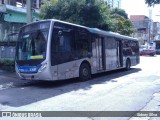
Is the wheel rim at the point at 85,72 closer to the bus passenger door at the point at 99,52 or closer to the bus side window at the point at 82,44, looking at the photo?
the bus side window at the point at 82,44

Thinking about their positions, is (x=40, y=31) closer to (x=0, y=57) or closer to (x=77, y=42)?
(x=77, y=42)

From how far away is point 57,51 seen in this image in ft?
40.8

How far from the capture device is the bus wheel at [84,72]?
14.2 metres

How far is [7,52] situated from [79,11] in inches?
234

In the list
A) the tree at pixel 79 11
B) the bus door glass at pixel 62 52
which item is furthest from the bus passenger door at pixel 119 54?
the bus door glass at pixel 62 52

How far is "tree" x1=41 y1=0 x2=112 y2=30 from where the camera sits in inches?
800

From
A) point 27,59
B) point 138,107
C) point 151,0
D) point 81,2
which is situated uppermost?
point 81,2

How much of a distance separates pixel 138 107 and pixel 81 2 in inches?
524

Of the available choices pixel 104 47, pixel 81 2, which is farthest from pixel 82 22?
pixel 104 47

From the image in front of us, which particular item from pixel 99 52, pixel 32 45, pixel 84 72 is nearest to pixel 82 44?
pixel 84 72

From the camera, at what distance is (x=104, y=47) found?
16688 mm

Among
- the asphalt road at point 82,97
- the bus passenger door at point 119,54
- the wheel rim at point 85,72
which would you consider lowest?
the asphalt road at point 82,97

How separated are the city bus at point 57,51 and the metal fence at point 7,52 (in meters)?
6.42

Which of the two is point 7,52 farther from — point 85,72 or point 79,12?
point 85,72
